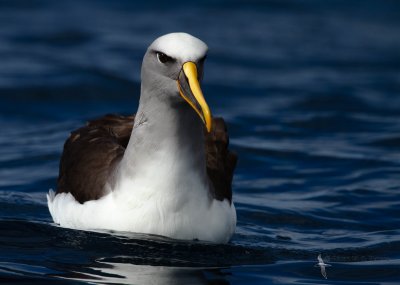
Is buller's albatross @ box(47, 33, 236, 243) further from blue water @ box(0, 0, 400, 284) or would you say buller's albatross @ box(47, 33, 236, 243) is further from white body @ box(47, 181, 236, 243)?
blue water @ box(0, 0, 400, 284)

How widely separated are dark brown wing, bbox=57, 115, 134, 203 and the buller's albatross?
0.5 inches

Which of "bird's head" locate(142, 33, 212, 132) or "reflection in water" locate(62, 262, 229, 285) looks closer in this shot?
"bird's head" locate(142, 33, 212, 132)

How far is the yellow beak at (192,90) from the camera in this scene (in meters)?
6.86

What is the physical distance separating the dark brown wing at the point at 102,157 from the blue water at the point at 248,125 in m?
0.36

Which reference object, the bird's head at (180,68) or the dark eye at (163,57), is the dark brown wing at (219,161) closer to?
the bird's head at (180,68)

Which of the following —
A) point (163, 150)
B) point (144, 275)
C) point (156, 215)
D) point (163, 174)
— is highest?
point (163, 150)

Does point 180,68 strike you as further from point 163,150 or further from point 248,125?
point 248,125

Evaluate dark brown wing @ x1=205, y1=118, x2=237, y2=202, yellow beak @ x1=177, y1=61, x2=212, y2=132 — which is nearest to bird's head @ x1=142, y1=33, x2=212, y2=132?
yellow beak @ x1=177, y1=61, x2=212, y2=132

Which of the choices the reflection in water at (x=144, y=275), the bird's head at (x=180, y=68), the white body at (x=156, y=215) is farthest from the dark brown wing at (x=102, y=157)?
the bird's head at (x=180, y=68)

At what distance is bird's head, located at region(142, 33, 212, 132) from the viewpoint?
6.93m

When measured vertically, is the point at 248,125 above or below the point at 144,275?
above

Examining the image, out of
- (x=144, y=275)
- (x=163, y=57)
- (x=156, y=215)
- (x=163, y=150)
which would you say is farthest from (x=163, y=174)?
(x=163, y=57)

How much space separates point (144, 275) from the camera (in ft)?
23.8

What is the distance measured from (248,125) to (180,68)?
6579 mm
